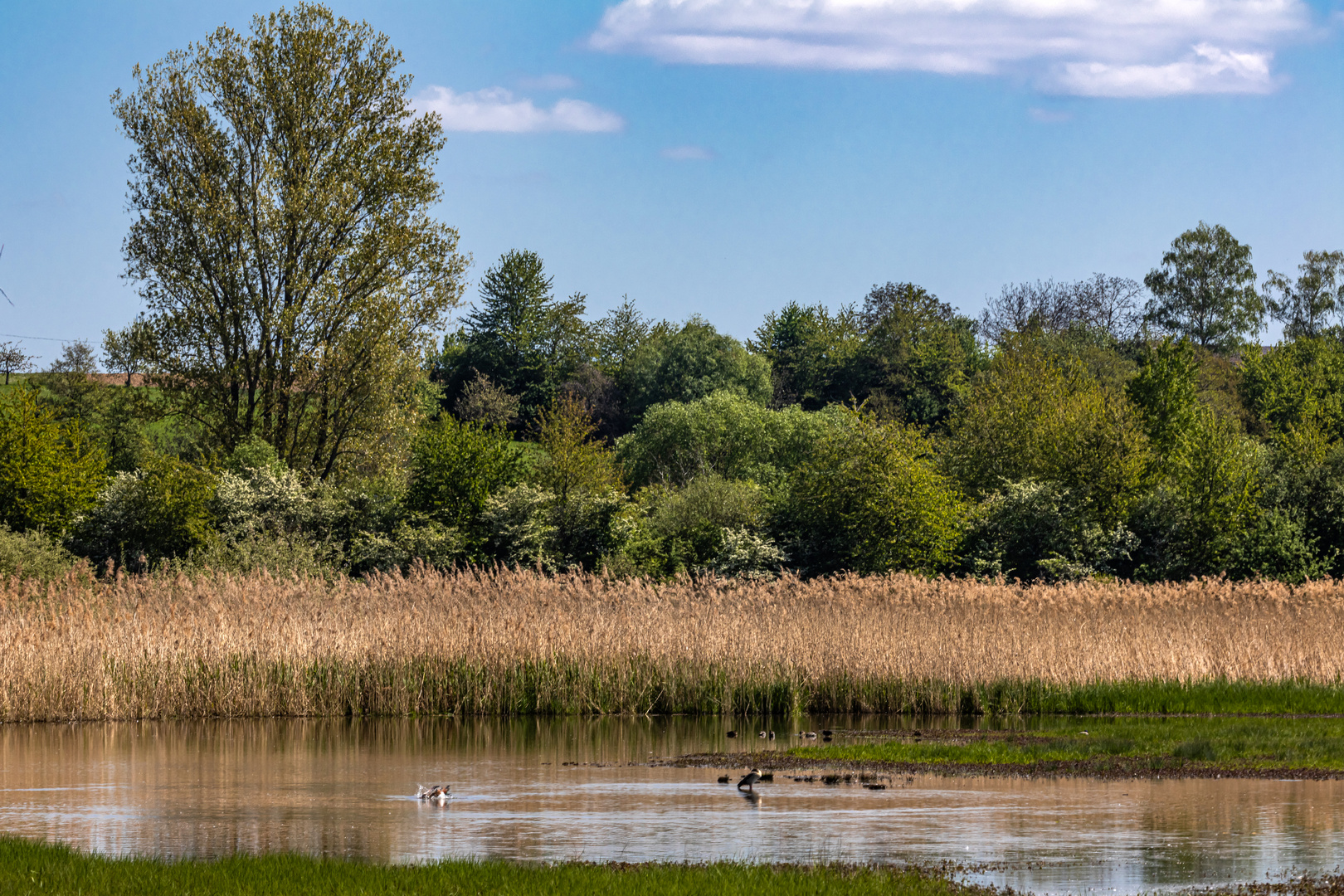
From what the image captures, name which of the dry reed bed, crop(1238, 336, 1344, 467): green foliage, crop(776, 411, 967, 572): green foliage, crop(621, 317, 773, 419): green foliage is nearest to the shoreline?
the dry reed bed

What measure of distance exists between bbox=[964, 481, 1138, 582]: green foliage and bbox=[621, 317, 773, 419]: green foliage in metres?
45.3

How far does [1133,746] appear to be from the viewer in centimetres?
1936

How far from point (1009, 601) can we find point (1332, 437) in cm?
5014

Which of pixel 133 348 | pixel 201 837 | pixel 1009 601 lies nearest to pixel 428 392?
pixel 133 348

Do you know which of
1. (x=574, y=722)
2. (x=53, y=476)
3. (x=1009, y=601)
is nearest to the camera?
(x=574, y=722)

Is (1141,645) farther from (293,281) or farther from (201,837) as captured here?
(293,281)

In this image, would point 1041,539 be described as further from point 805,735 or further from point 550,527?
point 805,735

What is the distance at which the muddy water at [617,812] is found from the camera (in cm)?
1224

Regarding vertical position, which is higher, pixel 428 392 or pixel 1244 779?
pixel 428 392

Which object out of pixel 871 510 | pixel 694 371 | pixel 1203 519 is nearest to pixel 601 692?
pixel 871 510

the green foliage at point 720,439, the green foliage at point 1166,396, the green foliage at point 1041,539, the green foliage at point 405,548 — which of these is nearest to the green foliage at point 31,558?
the green foliage at point 405,548

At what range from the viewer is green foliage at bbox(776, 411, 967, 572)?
41.4 meters

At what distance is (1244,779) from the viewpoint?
56.1 feet

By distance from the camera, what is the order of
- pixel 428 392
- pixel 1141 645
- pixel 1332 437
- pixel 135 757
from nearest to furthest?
1. pixel 135 757
2. pixel 1141 645
3. pixel 1332 437
4. pixel 428 392
